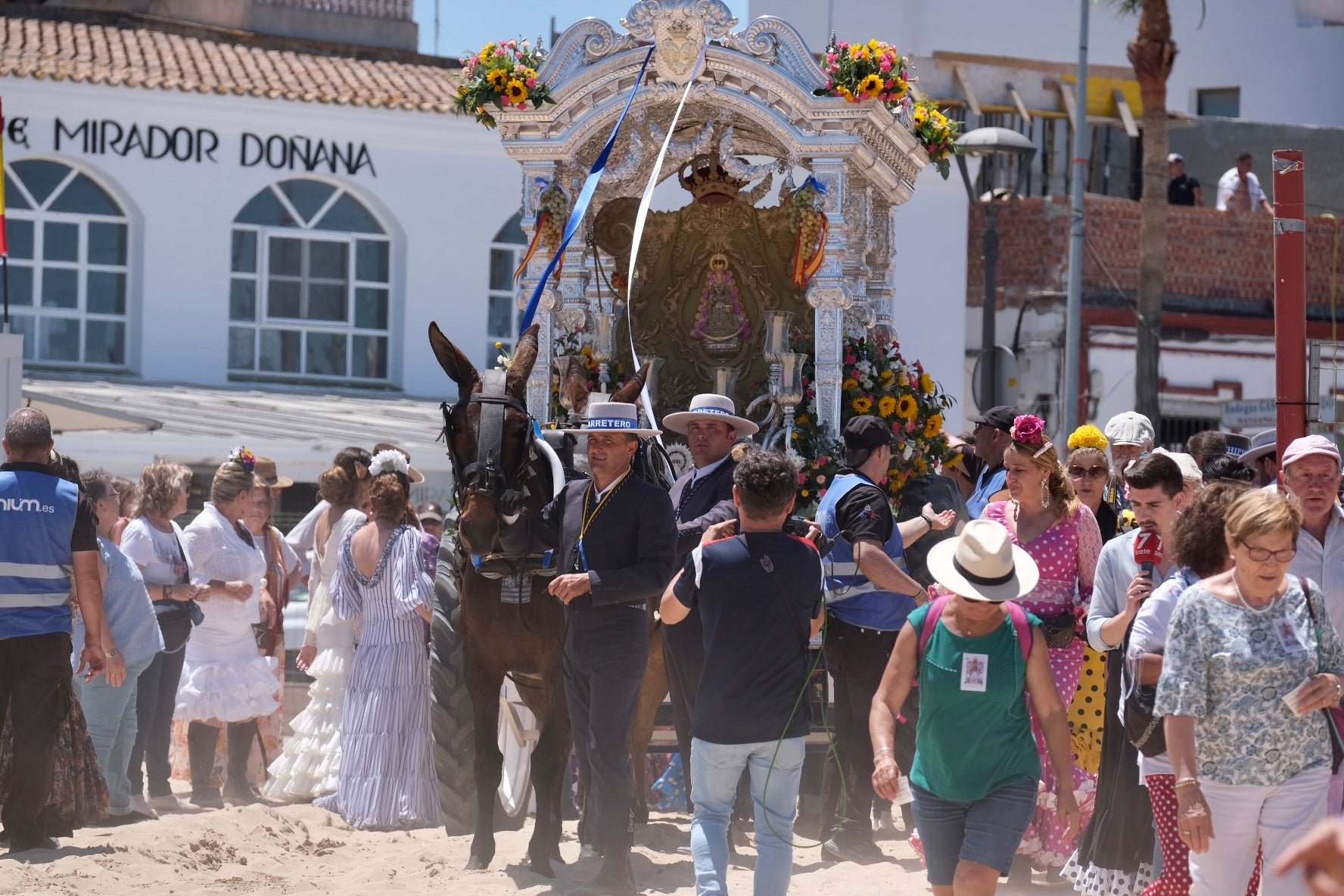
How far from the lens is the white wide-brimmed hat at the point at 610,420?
701 cm

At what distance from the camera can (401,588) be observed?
903 centimetres

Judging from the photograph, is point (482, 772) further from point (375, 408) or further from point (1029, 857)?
point (375, 408)

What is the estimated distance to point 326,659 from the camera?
966cm

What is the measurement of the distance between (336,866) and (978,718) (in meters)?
3.68

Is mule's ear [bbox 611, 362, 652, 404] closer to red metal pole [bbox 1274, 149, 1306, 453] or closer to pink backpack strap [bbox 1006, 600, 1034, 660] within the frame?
pink backpack strap [bbox 1006, 600, 1034, 660]

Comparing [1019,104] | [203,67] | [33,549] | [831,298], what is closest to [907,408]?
[831,298]

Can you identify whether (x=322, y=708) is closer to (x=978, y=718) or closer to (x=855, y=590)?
(x=855, y=590)

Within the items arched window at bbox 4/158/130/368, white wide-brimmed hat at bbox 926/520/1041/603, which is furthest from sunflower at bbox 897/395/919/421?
arched window at bbox 4/158/130/368

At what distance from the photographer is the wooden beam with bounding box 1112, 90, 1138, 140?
26594 mm

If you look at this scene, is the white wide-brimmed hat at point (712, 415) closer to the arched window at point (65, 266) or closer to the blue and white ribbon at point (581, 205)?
the blue and white ribbon at point (581, 205)

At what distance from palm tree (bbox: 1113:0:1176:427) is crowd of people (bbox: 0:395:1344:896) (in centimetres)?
1335

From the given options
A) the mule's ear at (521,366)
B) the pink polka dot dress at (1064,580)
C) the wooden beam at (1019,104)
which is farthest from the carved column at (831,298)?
the wooden beam at (1019,104)

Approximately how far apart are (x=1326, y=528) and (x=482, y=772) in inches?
145

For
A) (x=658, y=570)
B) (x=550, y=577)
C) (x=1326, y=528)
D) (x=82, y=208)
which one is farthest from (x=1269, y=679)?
(x=82, y=208)
